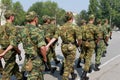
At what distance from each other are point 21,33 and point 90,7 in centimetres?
10425

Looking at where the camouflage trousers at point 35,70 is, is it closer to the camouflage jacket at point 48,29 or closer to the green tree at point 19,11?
the camouflage jacket at point 48,29

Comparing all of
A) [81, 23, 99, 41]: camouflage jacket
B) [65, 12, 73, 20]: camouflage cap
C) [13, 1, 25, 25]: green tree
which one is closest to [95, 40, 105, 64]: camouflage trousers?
[81, 23, 99, 41]: camouflage jacket

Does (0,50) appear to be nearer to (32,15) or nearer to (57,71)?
(32,15)

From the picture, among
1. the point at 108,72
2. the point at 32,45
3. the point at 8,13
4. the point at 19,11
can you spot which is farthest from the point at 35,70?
the point at 19,11

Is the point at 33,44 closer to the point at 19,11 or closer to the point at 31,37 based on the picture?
the point at 31,37

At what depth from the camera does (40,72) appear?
782 centimetres

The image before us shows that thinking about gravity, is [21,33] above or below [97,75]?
above

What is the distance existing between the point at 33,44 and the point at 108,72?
4.66 m

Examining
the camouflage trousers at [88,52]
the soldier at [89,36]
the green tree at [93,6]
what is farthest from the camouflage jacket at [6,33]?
the green tree at [93,6]

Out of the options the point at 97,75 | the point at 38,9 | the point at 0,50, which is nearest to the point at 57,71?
the point at 97,75

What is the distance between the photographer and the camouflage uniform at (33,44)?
25.1 ft

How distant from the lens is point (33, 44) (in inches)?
306

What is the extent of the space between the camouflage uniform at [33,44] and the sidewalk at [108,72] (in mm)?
3206

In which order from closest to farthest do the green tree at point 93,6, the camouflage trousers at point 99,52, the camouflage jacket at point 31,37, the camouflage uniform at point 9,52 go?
the camouflage jacket at point 31,37 < the camouflage uniform at point 9,52 < the camouflage trousers at point 99,52 < the green tree at point 93,6
